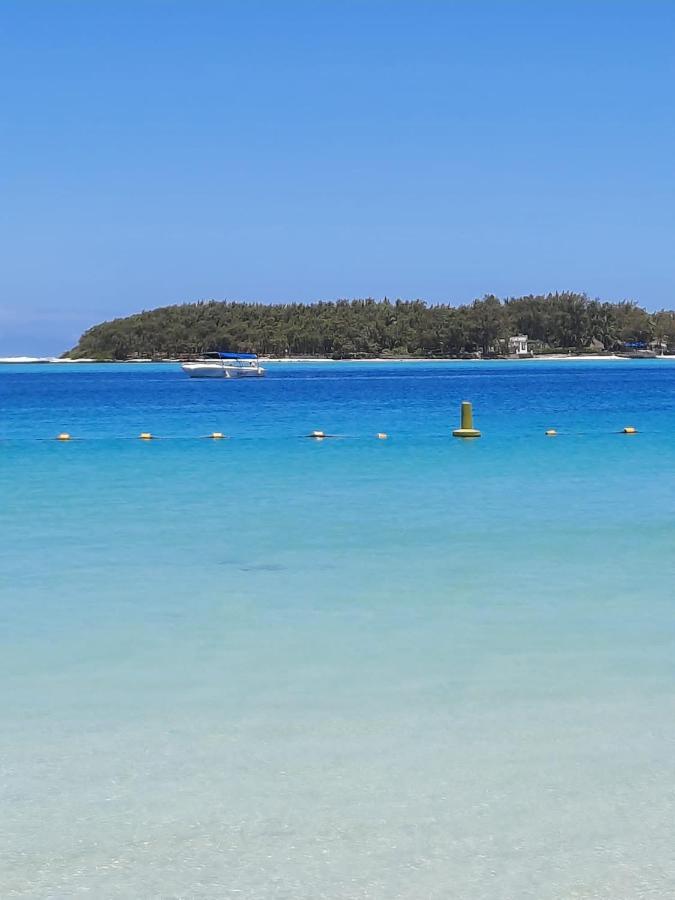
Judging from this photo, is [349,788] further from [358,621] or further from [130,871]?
[358,621]

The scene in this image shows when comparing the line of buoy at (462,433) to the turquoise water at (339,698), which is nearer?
the turquoise water at (339,698)

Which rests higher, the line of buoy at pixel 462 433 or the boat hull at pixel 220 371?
the boat hull at pixel 220 371

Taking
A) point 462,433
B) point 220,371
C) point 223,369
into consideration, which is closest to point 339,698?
point 462,433

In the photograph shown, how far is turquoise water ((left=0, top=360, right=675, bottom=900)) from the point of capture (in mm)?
5348

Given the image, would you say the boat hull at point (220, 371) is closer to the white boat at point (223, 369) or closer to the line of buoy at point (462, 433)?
the white boat at point (223, 369)

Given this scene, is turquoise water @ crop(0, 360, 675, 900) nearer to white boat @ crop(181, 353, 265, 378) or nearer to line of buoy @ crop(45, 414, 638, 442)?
line of buoy @ crop(45, 414, 638, 442)

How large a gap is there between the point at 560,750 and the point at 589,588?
488 cm

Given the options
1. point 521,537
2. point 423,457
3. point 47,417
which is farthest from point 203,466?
point 47,417

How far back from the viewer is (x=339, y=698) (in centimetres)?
787

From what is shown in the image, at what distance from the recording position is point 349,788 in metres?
6.18

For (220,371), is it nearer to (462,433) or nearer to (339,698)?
(462,433)

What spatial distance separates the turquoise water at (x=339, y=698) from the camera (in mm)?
5348

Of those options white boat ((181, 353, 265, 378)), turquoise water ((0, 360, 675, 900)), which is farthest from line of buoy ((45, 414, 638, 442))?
white boat ((181, 353, 265, 378))

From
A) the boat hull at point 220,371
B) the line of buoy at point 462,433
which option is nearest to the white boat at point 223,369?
the boat hull at point 220,371
